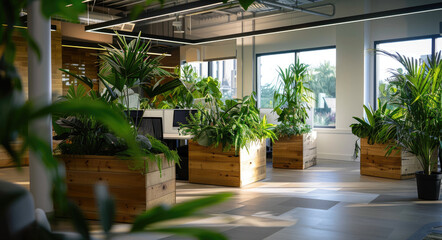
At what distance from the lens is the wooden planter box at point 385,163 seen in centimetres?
620

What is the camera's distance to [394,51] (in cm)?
817

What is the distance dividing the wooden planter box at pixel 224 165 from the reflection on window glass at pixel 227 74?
18.3ft

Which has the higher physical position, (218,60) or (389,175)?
(218,60)

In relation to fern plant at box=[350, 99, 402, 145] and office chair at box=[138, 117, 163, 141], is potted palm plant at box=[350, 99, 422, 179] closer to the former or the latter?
fern plant at box=[350, 99, 402, 145]

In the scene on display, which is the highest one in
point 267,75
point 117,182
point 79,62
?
point 79,62

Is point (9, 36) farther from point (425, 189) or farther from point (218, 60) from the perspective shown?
point (218, 60)

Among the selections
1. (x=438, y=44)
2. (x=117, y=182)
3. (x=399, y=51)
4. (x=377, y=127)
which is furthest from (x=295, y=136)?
(x=117, y=182)

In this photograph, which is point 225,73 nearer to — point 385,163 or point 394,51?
point 394,51

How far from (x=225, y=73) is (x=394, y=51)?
4.86m

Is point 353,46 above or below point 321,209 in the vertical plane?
above

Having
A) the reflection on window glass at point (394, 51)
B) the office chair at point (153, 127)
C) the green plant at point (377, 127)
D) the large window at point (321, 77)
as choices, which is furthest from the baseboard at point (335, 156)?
the office chair at point (153, 127)

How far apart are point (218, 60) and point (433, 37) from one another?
556 centimetres

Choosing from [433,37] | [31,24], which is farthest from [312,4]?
[31,24]

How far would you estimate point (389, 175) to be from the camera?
6297mm
